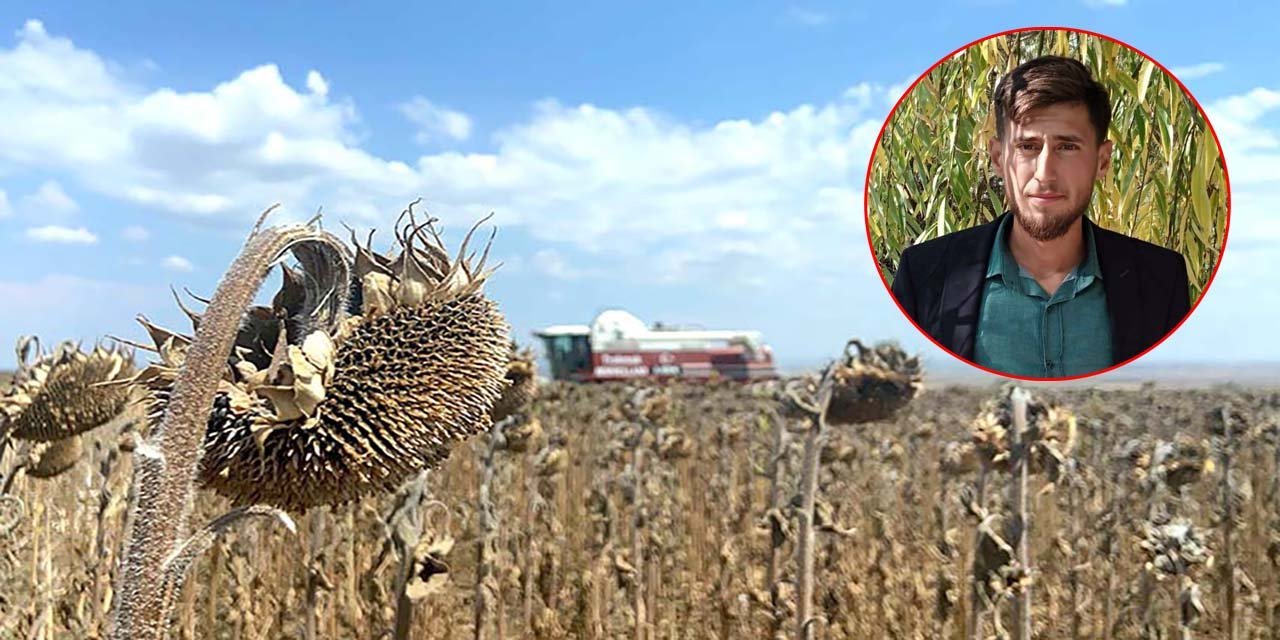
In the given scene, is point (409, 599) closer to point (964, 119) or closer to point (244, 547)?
point (964, 119)

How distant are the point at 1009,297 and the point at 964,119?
1.48ft

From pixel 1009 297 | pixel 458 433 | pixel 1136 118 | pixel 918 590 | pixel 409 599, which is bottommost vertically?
pixel 918 590

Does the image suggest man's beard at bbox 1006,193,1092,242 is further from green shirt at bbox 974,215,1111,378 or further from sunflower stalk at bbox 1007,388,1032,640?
sunflower stalk at bbox 1007,388,1032,640

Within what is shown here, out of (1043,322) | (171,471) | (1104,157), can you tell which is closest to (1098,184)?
(1104,157)

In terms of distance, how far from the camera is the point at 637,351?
30547 mm

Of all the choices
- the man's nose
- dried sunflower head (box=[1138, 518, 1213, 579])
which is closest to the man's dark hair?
the man's nose

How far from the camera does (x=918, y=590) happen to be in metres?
5.55

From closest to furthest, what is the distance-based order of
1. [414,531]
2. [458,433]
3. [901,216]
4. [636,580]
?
1. [458,433]
2. [901,216]
3. [414,531]
4. [636,580]

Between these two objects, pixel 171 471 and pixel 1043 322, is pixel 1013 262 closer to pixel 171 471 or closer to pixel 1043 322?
pixel 1043 322

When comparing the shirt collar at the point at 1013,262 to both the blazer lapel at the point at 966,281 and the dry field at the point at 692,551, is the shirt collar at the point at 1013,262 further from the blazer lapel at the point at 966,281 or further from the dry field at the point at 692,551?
the dry field at the point at 692,551

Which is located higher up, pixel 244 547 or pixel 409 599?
pixel 409 599

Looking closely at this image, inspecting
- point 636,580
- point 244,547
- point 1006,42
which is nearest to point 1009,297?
point 1006,42

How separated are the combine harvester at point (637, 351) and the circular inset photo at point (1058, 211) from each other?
2699 cm

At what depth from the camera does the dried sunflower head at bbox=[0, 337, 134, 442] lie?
12.1 feet
